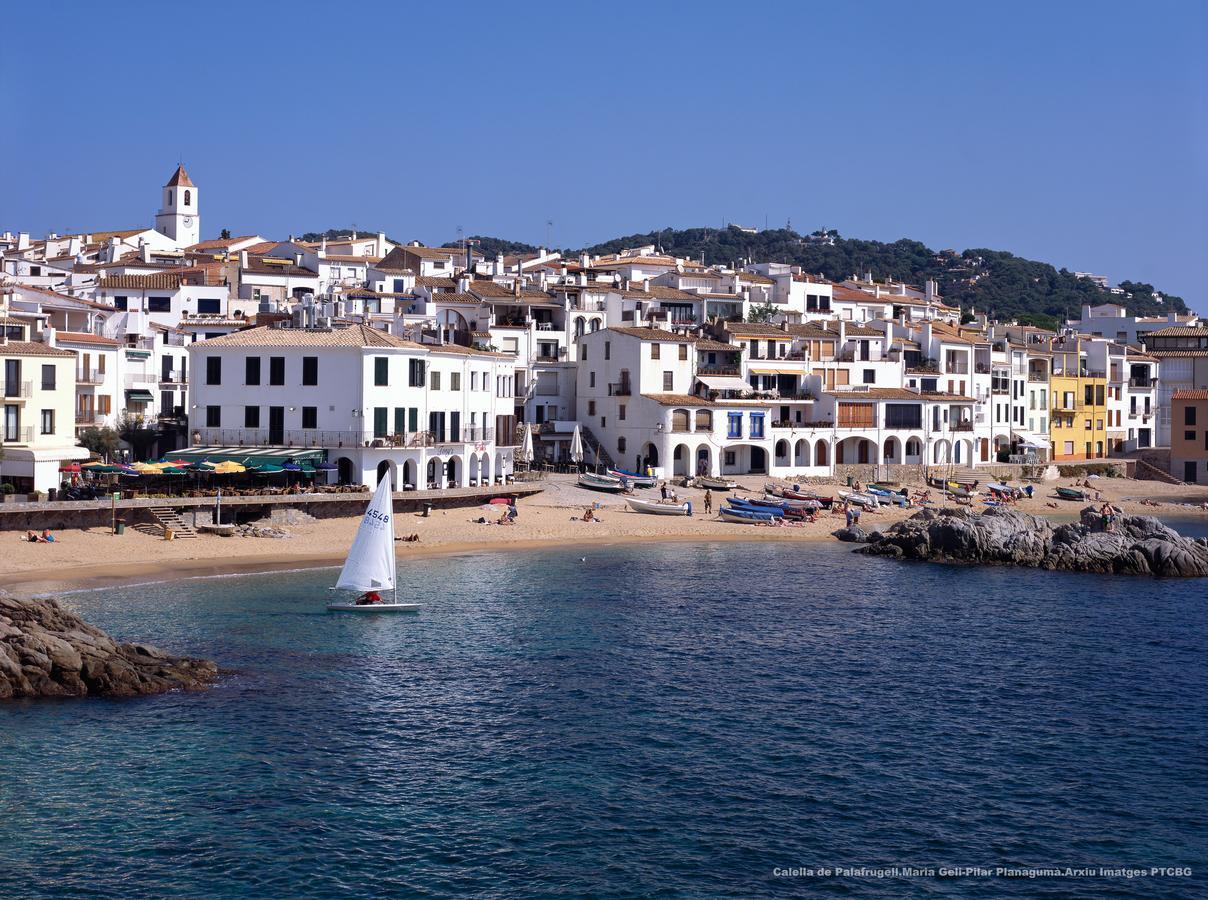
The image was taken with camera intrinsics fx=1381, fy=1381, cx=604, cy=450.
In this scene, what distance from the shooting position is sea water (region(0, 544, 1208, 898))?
2534 cm

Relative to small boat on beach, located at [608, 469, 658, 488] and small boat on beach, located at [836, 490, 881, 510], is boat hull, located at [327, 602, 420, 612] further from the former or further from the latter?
small boat on beach, located at [836, 490, 881, 510]

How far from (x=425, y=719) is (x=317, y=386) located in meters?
38.8

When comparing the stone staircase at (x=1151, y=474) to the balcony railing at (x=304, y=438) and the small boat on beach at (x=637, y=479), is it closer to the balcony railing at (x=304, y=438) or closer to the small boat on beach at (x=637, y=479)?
the small boat on beach at (x=637, y=479)

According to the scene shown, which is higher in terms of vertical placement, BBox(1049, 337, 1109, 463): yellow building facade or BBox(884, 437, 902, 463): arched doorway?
BBox(1049, 337, 1109, 463): yellow building facade

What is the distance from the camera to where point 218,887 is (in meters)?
A: 24.0

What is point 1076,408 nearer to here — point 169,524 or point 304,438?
point 304,438

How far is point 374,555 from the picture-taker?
4806 cm

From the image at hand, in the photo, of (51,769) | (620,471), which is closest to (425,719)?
(51,769)

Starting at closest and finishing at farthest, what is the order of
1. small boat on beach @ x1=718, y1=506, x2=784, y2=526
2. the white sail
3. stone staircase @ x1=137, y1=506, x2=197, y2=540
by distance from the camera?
the white sail < stone staircase @ x1=137, y1=506, x2=197, y2=540 < small boat on beach @ x1=718, y1=506, x2=784, y2=526

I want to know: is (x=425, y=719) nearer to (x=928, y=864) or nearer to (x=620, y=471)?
(x=928, y=864)

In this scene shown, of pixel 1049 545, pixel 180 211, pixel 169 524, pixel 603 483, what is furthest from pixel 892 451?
pixel 180 211

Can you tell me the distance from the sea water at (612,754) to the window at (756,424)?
38.4 metres

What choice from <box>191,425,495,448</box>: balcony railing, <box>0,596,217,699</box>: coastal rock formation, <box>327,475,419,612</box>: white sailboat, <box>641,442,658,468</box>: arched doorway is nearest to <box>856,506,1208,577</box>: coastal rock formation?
<box>641,442,658,468</box>: arched doorway

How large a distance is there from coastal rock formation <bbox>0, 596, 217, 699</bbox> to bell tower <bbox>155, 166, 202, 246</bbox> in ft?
382
